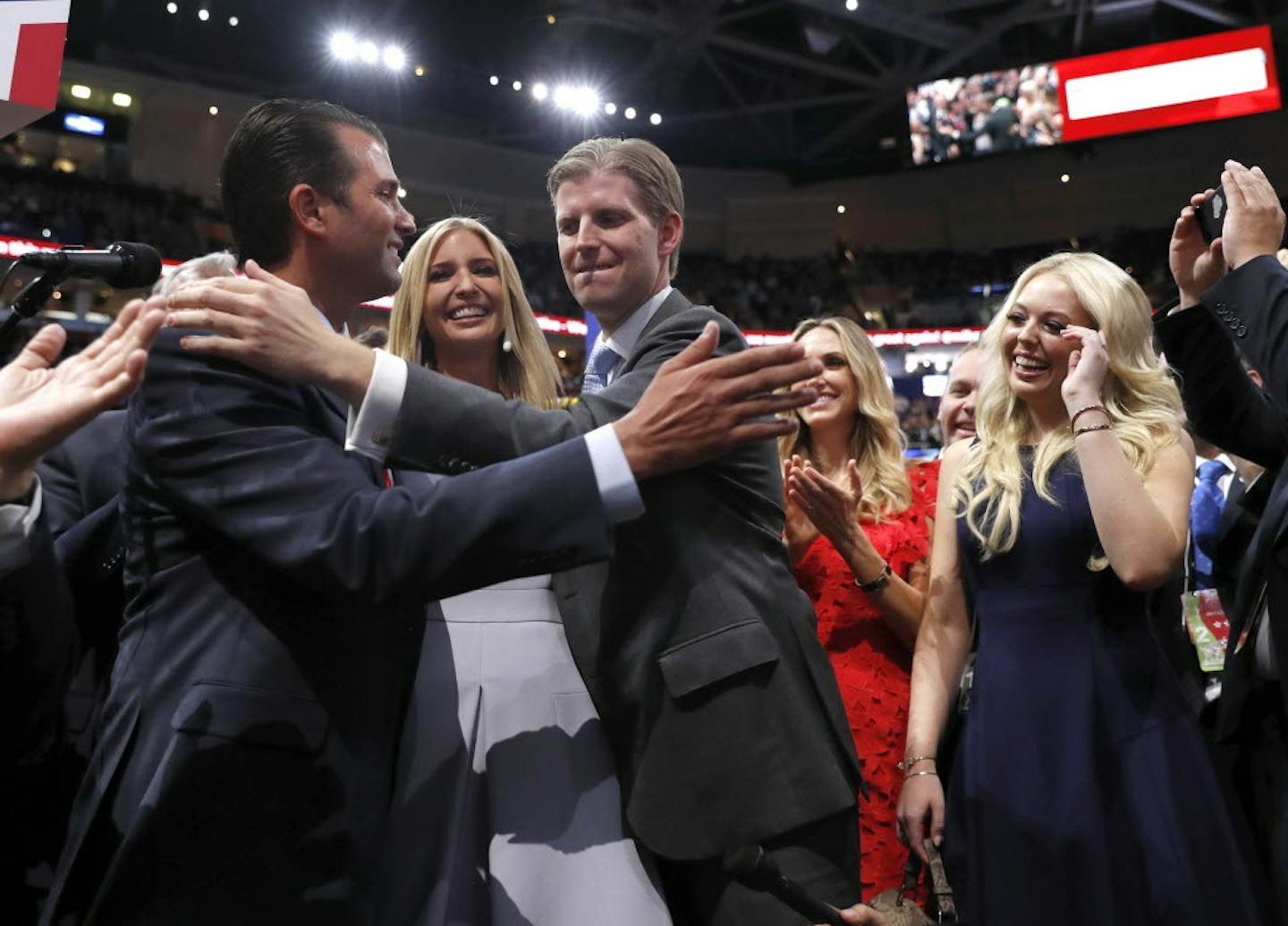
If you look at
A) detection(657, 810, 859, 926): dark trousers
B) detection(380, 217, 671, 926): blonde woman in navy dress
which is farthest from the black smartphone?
detection(380, 217, 671, 926): blonde woman in navy dress

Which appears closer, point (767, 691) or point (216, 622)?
point (216, 622)

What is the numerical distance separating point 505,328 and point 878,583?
1063 millimetres

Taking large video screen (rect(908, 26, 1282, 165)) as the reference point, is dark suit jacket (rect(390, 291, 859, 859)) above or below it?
below

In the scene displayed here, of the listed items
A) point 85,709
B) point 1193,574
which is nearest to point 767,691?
point 85,709

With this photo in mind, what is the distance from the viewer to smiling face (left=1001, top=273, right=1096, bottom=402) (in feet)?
7.71

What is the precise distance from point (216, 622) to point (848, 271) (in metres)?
20.8

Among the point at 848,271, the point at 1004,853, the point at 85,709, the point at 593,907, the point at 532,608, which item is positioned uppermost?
the point at 848,271

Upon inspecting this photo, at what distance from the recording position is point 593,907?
5.62 feet

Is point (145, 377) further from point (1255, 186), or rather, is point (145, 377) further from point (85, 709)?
point (1255, 186)

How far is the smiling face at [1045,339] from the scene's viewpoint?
2350mm

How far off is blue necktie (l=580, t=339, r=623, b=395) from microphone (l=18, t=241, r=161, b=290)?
2.42 feet

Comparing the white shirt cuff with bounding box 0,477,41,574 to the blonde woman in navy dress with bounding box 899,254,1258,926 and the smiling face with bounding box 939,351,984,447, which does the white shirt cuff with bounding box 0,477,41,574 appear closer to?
the blonde woman in navy dress with bounding box 899,254,1258,926

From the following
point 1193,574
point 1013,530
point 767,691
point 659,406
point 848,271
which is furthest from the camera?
point 848,271

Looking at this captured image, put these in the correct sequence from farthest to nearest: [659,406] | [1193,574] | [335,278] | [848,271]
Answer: [848,271]
[1193,574]
[335,278]
[659,406]
